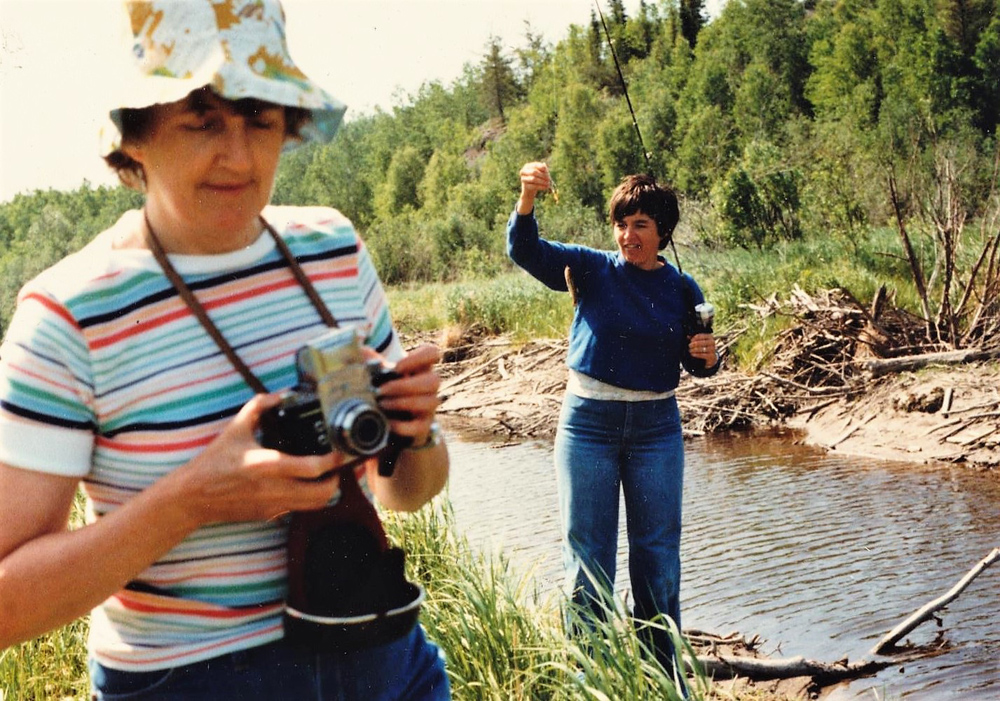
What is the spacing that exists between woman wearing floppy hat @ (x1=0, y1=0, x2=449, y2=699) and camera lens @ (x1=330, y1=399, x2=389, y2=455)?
33 mm

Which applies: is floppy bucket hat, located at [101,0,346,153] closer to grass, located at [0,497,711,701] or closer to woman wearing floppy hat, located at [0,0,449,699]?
woman wearing floppy hat, located at [0,0,449,699]

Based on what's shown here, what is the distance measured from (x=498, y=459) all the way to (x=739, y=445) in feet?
8.45

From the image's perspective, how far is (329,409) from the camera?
1.19m

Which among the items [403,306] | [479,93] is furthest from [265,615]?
[479,93]

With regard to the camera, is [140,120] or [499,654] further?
[499,654]

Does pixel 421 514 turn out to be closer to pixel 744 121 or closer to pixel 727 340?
pixel 727 340

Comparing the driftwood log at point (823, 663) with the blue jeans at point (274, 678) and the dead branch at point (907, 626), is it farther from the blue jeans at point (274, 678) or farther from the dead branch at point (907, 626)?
the blue jeans at point (274, 678)

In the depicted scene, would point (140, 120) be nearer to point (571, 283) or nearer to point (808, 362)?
point (571, 283)

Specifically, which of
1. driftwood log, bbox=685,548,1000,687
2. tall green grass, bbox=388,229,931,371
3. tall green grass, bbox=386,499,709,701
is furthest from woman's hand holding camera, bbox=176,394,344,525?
A: tall green grass, bbox=388,229,931,371

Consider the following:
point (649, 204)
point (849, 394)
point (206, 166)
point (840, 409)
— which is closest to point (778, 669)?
point (649, 204)

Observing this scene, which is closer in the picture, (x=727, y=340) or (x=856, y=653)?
(x=856, y=653)

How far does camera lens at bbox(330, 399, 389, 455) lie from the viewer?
46.6 inches

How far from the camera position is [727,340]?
40.0ft

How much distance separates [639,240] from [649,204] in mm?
171
